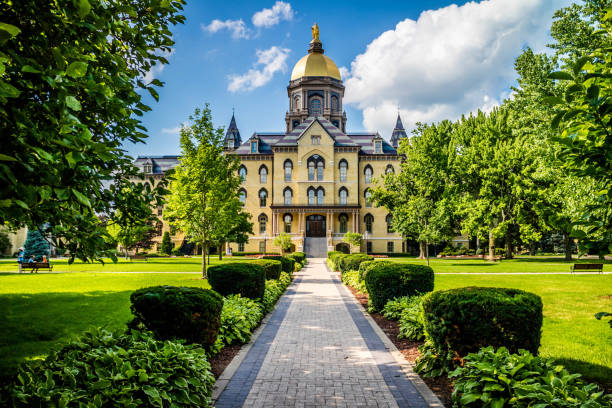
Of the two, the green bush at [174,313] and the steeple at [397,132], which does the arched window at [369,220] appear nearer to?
the steeple at [397,132]

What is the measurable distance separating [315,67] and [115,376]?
66200 millimetres

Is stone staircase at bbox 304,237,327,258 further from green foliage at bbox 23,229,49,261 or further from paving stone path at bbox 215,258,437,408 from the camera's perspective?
paving stone path at bbox 215,258,437,408

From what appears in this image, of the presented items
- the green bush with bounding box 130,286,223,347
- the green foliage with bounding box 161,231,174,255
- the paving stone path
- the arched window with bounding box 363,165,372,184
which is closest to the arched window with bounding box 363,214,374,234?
the arched window with bounding box 363,165,372,184

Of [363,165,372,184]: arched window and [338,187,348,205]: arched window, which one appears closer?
[338,187,348,205]: arched window

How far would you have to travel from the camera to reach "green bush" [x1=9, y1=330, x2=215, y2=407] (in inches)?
157

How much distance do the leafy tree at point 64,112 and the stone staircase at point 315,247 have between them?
153ft

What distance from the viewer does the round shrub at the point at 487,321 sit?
553 centimetres

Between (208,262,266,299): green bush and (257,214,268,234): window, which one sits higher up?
(257,214,268,234): window

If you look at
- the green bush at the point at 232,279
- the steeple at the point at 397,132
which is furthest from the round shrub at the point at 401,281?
the steeple at the point at 397,132

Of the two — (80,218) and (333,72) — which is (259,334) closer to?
(80,218)

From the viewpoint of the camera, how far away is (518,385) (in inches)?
170

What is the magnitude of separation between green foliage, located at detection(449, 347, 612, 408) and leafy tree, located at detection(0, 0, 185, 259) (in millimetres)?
4383

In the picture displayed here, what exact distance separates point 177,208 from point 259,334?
12.8m

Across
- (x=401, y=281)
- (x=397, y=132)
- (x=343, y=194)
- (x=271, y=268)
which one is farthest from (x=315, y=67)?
(x=401, y=281)
